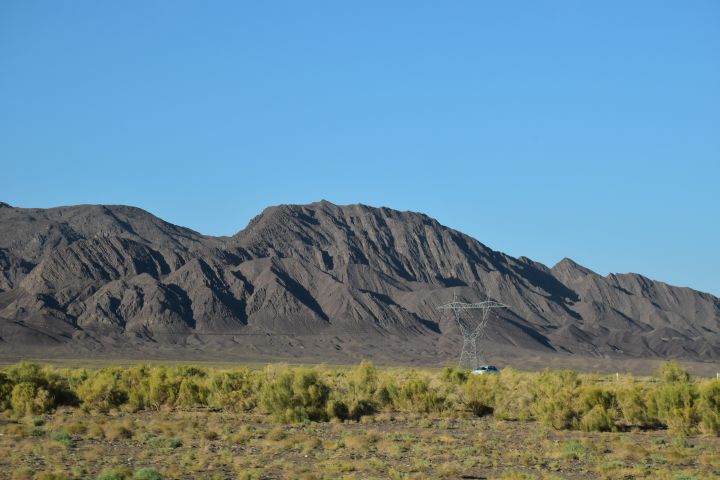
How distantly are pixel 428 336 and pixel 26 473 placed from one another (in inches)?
6541

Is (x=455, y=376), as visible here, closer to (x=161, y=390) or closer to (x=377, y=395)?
(x=377, y=395)

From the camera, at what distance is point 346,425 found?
130 feet

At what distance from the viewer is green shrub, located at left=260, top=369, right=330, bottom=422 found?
41219 mm

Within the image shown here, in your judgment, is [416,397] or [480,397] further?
[416,397]

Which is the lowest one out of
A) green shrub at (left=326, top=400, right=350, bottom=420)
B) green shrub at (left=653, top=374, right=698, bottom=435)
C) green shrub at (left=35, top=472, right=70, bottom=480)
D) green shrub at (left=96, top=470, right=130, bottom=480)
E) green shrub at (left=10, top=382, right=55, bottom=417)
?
green shrub at (left=35, top=472, right=70, bottom=480)

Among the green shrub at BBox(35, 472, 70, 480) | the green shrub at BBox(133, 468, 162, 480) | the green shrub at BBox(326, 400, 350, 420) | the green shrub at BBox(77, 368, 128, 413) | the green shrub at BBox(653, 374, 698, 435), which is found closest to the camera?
the green shrub at BBox(35, 472, 70, 480)

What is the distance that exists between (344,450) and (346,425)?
8.40 meters

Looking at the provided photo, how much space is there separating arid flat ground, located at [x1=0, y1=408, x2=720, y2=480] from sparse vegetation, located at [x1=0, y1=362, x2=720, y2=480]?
69 mm

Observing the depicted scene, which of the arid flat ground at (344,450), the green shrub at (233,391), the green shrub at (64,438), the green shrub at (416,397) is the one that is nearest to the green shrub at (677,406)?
A: the arid flat ground at (344,450)

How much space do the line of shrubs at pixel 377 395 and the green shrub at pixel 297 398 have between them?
44mm

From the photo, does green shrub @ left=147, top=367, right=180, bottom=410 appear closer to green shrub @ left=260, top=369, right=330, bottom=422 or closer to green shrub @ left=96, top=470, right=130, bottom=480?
green shrub @ left=260, top=369, right=330, bottom=422

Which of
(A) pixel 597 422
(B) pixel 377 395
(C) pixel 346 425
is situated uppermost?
(B) pixel 377 395

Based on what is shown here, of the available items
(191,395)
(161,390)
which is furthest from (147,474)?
(161,390)

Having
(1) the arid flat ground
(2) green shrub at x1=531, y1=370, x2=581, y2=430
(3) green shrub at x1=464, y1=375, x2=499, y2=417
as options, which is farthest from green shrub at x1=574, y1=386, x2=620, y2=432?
(3) green shrub at x1=464, y1=375, x2=499, y2=417
